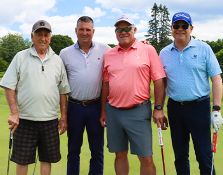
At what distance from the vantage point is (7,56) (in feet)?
307

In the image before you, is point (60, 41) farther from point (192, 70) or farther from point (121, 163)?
point (192, 70)

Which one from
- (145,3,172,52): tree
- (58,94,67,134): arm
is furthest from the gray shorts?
(145,3,172,52): tree

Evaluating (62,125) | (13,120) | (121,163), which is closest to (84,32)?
(62,125)

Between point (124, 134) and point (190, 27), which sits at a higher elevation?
point (190, 27)

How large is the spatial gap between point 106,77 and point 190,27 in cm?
131

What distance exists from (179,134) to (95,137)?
124 centimetres

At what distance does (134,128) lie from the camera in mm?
5520

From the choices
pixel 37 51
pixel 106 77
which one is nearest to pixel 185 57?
pixel 106 77

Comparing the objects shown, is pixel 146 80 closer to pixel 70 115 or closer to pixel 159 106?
pixel 159 106

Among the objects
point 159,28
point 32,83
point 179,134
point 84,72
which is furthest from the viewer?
point 159,28

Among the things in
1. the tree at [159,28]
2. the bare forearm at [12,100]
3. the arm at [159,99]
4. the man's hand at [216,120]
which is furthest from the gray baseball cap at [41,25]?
the tree at [159,28]

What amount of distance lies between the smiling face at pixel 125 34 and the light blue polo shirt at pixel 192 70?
630 millimetres

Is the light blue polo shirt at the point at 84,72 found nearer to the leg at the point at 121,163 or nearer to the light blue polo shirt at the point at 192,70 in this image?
the leg at the point at 121,163

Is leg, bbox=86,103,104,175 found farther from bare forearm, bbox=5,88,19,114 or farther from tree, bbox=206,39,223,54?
tree, bbox=206,39,223,54
